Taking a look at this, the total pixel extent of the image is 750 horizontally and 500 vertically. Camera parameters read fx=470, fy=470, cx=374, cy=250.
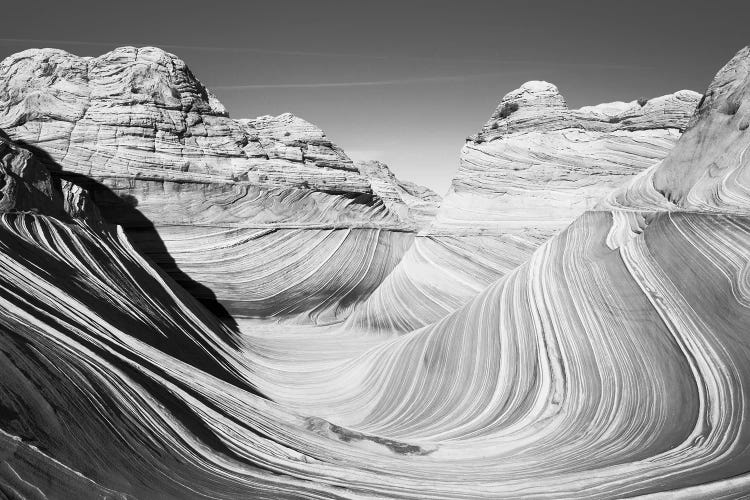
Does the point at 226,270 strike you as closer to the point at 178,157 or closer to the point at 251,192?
the point at 251,192

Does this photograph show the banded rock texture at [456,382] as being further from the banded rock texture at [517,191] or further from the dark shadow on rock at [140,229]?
the dark shadow on rock at [140,229]

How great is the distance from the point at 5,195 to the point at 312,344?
169 inches

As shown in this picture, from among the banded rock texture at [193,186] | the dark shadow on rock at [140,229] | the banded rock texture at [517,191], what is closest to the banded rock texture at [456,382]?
the banded rock texture at [517,191]

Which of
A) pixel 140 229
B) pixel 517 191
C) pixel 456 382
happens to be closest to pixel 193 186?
pixel 140 229

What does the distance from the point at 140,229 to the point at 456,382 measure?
635 cm

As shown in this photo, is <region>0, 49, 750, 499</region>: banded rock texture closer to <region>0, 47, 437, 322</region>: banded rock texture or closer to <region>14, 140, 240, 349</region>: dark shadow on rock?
<region>14, 140, 240, 349</region>: dark shadow on rock

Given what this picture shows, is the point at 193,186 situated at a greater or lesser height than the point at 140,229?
greater

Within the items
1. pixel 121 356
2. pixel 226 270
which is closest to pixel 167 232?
pixel 226 270

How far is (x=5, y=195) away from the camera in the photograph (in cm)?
465

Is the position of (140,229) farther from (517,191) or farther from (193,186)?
(517,191)

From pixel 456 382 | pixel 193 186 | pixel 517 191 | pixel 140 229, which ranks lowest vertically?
pixel 456 382

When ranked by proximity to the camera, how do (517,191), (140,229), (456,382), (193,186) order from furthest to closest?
(193,186) < (140,229) < (517,191) < (456,382)

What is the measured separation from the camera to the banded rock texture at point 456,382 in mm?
1936

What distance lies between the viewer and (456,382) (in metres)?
4.27
